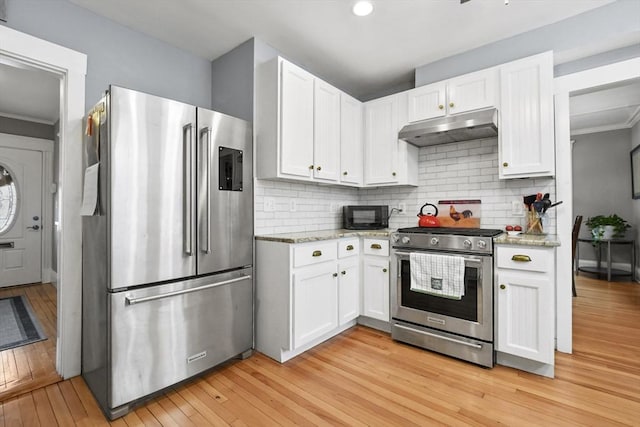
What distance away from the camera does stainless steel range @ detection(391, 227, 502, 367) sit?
2238 mm

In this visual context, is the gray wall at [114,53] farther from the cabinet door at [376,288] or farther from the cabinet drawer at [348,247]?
the cabinet door at [376,288]

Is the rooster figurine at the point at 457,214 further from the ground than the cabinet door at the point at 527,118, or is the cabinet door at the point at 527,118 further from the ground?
the cabinet door at the point at 527,118

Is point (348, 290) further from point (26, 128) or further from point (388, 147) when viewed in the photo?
point (26, 128)

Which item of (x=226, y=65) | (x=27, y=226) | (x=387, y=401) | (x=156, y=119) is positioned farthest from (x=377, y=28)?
(x=27, y=226)

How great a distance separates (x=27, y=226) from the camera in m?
4.70

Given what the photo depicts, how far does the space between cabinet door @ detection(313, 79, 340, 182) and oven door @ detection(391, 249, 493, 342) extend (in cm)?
100

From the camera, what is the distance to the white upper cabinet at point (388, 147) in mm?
3109

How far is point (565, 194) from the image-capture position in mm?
2459

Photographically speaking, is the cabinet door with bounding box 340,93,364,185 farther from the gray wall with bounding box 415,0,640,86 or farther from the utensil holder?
the utensil holder

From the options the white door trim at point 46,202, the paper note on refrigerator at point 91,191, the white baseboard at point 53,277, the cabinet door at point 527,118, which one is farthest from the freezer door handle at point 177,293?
the white door trim at point 46,202

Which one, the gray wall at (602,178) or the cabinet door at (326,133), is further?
the gray wall at (602,178)

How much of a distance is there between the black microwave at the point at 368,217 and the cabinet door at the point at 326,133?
0.48 meters

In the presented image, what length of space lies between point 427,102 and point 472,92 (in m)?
0.39

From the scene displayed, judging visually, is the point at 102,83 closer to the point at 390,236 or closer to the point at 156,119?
the point at 156,119
